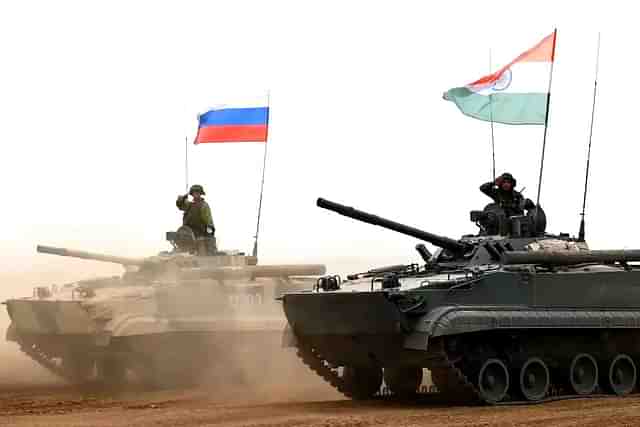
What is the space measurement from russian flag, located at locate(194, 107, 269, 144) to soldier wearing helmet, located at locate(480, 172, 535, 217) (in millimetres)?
8518

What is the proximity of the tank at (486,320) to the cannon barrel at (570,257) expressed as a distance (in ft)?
0.05

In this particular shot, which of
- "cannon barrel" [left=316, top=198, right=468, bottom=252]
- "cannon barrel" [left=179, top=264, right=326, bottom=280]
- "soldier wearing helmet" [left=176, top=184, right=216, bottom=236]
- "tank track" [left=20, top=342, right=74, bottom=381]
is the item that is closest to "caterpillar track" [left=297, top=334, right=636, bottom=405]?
"cannon barrel" [left=316, top=198, right=468, bottom=252]

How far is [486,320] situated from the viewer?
19453 millimetres

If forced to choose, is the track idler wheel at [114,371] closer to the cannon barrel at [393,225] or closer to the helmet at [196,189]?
the helmet at [196,189]

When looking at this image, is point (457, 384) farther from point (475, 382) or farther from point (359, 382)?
point (359, 382)

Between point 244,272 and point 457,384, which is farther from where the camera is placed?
point 244,272

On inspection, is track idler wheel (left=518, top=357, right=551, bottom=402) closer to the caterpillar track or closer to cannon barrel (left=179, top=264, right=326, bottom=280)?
the caterpillar track

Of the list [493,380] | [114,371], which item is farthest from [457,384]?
[114,371]

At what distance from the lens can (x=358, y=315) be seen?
1973 centimetres

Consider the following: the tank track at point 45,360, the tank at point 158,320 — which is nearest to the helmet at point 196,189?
the tank at point 158,320

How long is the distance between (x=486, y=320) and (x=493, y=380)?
1081mm

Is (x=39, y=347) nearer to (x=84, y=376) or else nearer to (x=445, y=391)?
(x=84, y=376)

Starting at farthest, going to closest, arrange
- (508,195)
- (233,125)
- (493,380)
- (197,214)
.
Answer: (233,125)
(197,214)
(508,195)
(493,380)

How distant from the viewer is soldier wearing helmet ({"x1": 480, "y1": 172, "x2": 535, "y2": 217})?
75.0 ft
